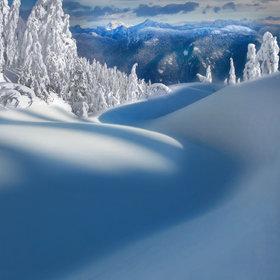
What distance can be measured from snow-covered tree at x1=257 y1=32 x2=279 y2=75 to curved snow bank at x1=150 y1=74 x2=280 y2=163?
2966 cm

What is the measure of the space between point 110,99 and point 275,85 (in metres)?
45.1

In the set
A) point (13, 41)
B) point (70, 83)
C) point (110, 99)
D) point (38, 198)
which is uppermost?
point (38, 198)

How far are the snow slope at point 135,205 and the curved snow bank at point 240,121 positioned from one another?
6 centimetres

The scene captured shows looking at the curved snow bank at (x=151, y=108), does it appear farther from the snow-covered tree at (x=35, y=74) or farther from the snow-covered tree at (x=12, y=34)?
the snow-covered tree at (x=12, y=34)

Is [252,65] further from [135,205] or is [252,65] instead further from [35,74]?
[135,205]

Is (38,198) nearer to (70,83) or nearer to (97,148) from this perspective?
(97,148)

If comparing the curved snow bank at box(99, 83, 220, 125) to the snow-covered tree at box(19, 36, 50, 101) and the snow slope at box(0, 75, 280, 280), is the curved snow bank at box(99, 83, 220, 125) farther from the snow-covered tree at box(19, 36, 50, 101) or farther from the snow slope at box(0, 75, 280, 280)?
the snow slope at box(0, 75, 280, 280)

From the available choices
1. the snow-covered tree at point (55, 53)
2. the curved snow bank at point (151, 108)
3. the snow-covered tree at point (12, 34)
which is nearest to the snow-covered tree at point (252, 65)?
the curved snow bank at point (151, 108)

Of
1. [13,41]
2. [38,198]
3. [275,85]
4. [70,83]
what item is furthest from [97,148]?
[13,41]

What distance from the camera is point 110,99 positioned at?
57.2 metres

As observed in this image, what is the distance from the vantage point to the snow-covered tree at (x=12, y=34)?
38.9 meters

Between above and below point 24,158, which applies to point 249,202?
below

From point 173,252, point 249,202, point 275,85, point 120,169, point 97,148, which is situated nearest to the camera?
point 173,252

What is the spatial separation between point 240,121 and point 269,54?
3350cm
